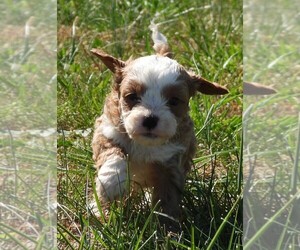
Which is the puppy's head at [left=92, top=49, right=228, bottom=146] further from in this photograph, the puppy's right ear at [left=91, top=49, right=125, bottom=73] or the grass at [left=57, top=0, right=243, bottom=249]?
the grass at [left=57, top=0, right=243, bottom=249]

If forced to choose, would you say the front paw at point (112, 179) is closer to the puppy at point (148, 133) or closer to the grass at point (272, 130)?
the puppy at point (148, 133)

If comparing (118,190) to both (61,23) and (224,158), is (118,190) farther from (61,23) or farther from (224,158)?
(61,23)

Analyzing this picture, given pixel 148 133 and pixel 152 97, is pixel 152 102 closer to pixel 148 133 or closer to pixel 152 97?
pixel 152 97

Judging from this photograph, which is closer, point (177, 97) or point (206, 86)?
point (177, 97)

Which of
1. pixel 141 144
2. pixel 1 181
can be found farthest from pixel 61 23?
pixel 1 181

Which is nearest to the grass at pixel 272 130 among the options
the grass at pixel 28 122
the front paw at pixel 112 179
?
the grass at pixel 28 122

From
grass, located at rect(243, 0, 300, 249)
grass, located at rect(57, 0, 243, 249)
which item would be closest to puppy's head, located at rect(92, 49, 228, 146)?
grass, located at rect(57, 0, 243, 249)

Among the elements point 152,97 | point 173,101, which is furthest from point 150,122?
point 173,101
